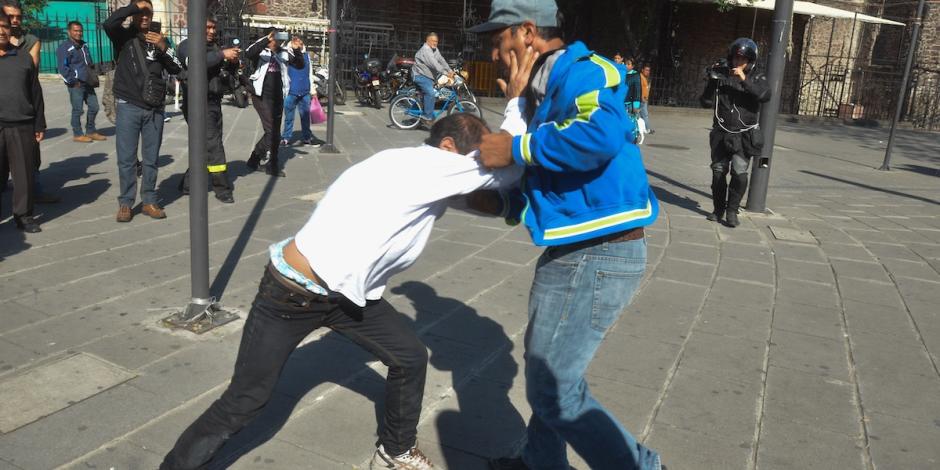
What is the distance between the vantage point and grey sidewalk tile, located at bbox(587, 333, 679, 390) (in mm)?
4094

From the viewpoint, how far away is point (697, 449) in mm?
3395

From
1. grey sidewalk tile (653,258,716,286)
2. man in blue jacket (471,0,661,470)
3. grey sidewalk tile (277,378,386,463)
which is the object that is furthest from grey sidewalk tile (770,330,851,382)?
grey sidewalk tile (277,378,386,463)

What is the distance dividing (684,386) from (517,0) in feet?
7.70

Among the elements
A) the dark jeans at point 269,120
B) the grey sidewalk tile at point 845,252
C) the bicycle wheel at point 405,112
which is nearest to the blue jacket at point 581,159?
the grey sidewalk tile at point 845,252

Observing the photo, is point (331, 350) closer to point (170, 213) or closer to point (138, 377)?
point (138, 377)

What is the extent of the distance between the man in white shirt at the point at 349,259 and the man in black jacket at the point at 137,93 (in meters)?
4.64

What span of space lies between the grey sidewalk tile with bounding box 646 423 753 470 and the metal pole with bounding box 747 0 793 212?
18.0ft

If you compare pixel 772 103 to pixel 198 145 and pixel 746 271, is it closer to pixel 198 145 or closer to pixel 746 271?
pixel 746 271

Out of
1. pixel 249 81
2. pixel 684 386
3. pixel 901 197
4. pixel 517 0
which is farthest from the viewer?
pixel 901 197

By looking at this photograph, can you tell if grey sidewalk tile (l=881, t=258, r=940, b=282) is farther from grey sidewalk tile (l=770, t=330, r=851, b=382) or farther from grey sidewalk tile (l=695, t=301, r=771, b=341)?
grey sidewalk tile (l=770, t=330, r=851, b=382)

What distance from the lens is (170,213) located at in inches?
282

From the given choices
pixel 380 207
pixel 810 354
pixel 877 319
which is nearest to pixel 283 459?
pixel 380 207

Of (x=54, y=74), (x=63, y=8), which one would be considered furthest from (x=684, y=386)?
(x=63, y=8)

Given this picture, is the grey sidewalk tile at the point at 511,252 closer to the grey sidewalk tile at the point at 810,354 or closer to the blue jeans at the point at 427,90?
the grey sidewalk tile at the point at 810,354
